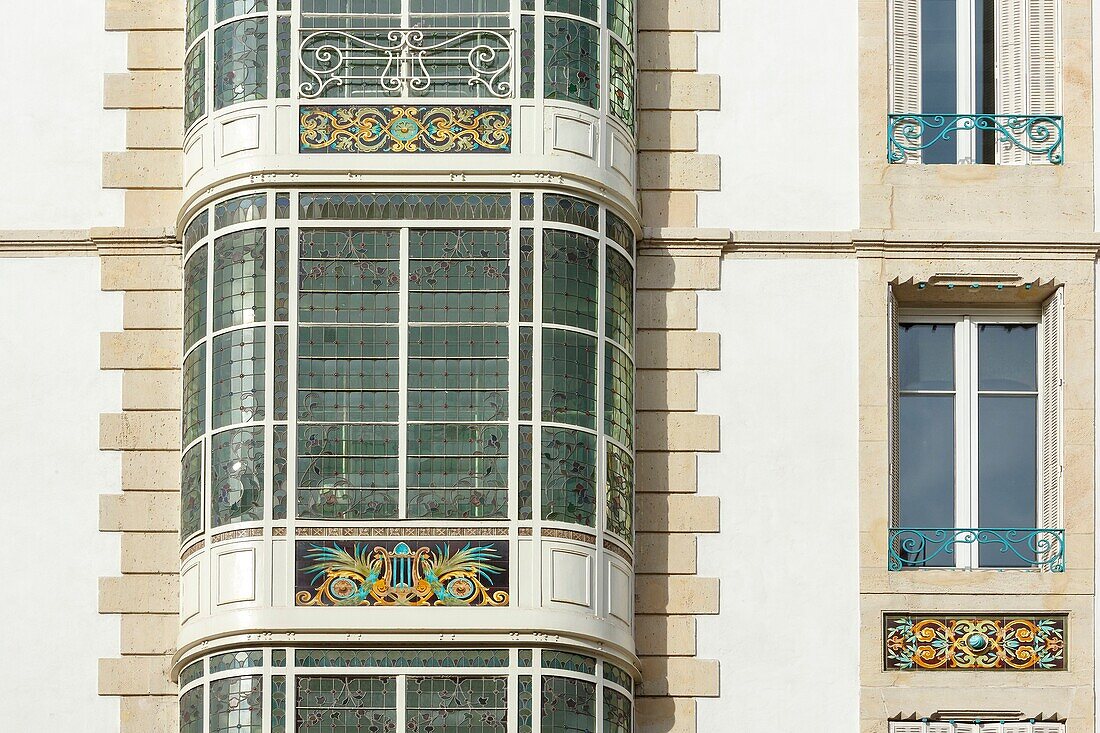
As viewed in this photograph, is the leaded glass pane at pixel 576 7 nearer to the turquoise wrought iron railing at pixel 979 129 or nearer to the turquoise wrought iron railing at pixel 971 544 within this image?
the turquoise wrought iron railing at pixel 979 129

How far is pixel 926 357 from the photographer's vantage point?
2253cm

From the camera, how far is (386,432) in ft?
68.2

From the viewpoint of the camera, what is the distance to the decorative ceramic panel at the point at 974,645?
21.4m

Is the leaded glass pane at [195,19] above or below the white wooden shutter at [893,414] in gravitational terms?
above

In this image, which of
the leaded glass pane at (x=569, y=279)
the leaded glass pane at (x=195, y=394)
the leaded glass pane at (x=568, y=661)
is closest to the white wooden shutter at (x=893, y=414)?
the leaded glass pane at (x=569, y=279)

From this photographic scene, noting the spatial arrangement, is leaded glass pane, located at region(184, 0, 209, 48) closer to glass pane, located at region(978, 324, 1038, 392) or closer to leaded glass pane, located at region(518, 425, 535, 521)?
leaded glass pane, located at region(518, 425, 535, 521)

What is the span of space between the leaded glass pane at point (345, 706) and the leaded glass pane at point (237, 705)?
32 cm

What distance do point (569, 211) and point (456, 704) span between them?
404 cm

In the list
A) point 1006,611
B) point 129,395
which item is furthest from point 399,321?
point 1006,611

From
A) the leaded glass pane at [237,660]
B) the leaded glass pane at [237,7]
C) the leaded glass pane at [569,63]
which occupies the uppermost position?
the leaded glass pane at [237,7]

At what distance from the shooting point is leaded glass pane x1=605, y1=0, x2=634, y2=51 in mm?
22141

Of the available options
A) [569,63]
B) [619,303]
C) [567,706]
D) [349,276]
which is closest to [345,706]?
[567,706]

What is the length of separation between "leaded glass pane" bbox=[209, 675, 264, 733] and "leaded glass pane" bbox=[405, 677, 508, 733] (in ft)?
3.71

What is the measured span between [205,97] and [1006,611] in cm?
767
